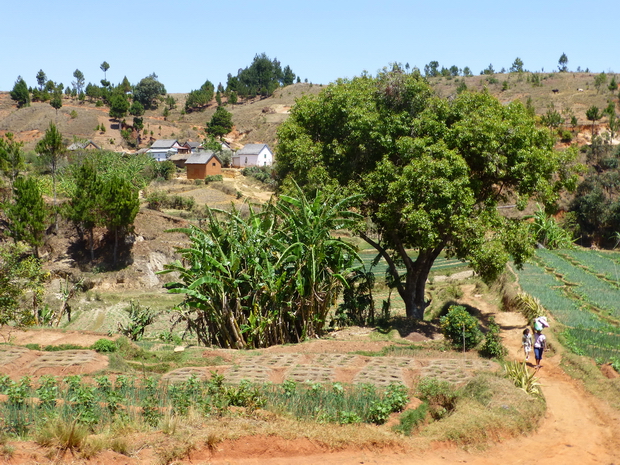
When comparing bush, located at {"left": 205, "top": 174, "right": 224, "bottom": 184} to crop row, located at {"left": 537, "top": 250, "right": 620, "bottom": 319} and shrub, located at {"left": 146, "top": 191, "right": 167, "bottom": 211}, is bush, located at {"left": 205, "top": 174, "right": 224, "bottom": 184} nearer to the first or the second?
shrub, located at {"left": 146, "top": 191, "right": 167, "bottom": 211}

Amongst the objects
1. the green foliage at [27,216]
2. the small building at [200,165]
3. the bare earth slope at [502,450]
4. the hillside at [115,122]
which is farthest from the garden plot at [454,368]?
the hillside at [115,122]

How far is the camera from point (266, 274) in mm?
15352

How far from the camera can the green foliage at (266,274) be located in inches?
602

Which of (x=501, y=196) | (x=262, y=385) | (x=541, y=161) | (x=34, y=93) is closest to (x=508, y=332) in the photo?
(x=501, y=196)

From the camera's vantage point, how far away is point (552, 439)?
9594 mm

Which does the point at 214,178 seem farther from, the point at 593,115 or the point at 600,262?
the point at 600,262

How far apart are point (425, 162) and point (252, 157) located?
60.0 meters

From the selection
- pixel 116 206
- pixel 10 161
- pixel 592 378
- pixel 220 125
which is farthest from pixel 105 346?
pixel 220 125

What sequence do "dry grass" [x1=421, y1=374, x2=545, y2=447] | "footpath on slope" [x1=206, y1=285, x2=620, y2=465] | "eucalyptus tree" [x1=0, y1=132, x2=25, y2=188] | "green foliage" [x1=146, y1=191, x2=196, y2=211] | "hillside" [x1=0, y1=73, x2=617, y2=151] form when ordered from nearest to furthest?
"footpath on slope" [x1=206, y1=285, x2=620, y2=465] < "dry grass" [x1=421, y1=374, x2=545, y2=447] < "eucalyptus tree" [x1=0, y1=132, x2=25, y2=188] < "green foliage" [x1=146, y1=191, x2=196, y2=211] < "hillside" [x1=0, y1=73, x2=617, y2=151]

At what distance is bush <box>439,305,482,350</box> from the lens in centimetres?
1491

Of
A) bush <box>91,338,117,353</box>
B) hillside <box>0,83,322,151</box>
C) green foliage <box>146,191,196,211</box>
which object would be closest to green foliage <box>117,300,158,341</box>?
bush <box>91,338,117,353</box>

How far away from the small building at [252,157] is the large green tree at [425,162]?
2200 inches

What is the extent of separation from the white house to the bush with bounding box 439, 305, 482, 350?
2590 inches

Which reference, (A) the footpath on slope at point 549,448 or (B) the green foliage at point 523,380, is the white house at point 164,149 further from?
(A) the footpath on slope at point 549,448
